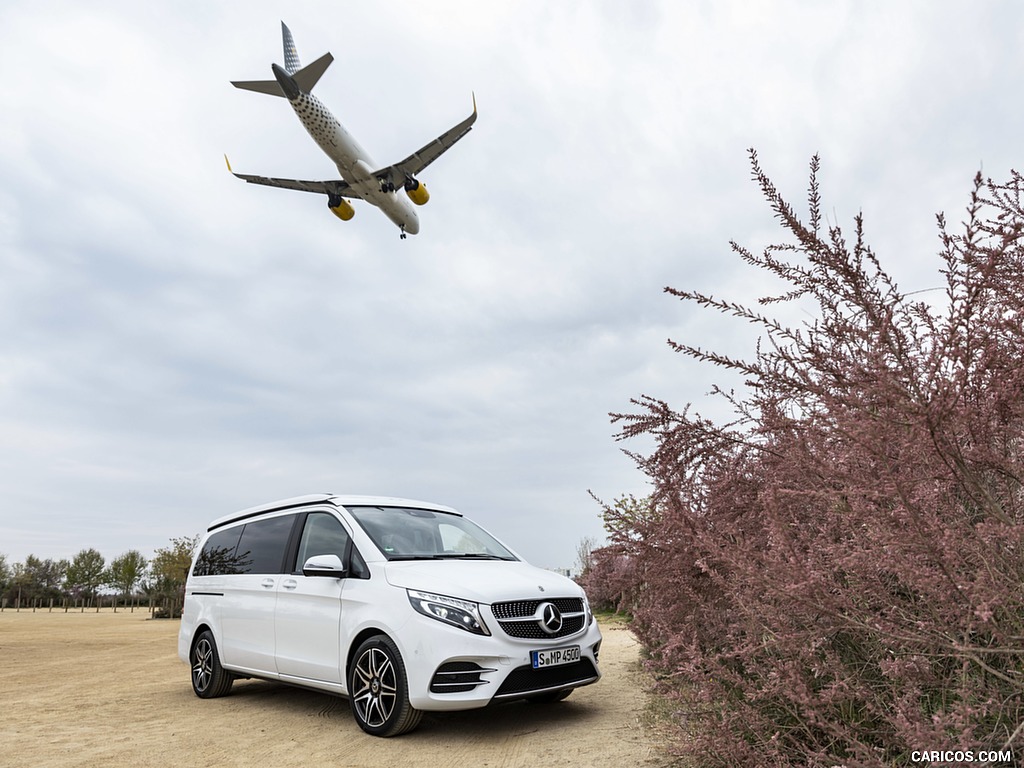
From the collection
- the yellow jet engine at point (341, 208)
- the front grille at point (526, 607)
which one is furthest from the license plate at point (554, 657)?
the yellow jet engine at point (341, 208)

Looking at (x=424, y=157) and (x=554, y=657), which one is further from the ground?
(x=424, y=157)

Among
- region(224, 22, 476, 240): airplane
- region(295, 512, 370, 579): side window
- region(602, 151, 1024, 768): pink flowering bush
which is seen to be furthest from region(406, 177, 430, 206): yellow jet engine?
region(602, 151, 1024, 768): pink flowering bush

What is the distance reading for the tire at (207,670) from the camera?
8.27 meters

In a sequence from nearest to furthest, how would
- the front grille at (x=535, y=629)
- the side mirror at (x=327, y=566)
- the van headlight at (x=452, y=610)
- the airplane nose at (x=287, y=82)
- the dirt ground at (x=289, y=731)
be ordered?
the dirt ground at (x=289, y=731)
the van headlight at (x=452, y=610)
the front grille at (x=535, y=629)
the side mirror at (x=327, y=566)
the airplane nose at (x=287, y=82)

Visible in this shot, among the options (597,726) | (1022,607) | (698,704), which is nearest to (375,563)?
(597,726)

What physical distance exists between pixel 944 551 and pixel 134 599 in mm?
67283

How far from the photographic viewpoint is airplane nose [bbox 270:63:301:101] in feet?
94.0

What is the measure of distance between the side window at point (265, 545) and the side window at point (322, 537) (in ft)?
0.96

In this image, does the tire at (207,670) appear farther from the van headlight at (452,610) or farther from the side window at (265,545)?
the van headlight at (452,610)

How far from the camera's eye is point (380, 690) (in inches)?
235

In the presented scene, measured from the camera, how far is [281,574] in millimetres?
7363

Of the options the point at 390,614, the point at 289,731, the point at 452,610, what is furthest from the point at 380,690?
the point at 289,731

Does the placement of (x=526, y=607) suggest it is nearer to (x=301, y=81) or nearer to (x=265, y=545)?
(x=265, y=545)

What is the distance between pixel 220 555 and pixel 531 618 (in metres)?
4.45
